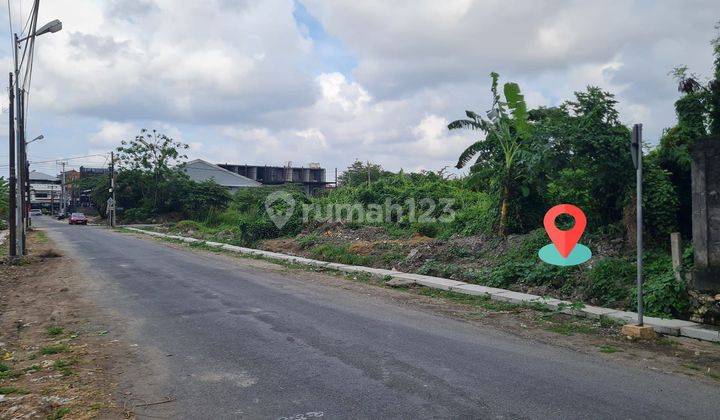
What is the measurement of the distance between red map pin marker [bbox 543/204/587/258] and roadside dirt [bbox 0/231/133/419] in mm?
10289

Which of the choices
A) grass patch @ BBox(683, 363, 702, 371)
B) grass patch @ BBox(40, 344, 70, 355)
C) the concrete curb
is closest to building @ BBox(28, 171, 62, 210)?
the concrete curb

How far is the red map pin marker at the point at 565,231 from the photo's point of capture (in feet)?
43.8

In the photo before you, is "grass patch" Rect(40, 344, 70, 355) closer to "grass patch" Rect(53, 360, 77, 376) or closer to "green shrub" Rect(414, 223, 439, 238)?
"grass patch" Rect(53, 360, 77, 376)

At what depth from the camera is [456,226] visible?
66.1 feet

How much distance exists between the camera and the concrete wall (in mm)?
8680

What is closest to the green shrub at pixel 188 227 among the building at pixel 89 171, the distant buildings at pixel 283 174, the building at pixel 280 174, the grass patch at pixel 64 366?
the grass patch at pixel 64 366

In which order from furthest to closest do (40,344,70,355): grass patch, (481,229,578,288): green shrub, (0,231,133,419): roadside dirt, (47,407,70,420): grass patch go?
1. (481,229,578,288): green shrub
2. (40,344,70,355): grass patch
3. (0,231,133,419): roadside dirt
4. (47,407,70,420): grass patch

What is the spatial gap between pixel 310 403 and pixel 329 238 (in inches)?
738

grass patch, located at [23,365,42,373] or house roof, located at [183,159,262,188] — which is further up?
house roof, located at [183,159,262,188]

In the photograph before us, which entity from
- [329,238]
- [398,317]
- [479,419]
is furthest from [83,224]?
[479,419]

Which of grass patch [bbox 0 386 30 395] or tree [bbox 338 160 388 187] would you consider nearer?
grass patch [bbox 0 386 30 395]

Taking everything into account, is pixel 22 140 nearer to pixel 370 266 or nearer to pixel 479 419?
pixel 370 266

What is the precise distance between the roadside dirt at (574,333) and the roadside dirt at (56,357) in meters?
5.84

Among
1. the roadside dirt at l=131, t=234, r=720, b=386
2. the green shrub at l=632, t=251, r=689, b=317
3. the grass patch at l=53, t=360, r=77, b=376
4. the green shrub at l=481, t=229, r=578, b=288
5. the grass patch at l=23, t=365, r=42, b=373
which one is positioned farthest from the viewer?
the green shrub at l=481, t=229, r=578, b=288
